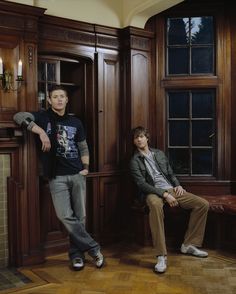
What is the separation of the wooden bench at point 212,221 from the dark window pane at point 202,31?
1742mm

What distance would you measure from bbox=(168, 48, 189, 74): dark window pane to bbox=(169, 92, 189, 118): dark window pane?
258 mm

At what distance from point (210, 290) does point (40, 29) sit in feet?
8.99

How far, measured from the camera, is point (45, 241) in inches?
159

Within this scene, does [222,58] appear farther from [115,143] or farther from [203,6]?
[115,143]

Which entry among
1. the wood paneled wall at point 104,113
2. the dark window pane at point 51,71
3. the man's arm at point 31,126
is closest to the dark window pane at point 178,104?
the wood paneled wall at point 104,113

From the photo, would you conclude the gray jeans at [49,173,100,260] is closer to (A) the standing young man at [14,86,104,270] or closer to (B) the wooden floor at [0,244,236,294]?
(A) the standing young man at [14,86,104,270]

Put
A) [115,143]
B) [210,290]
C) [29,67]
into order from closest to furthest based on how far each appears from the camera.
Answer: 1. [210,290]
2. [29,67]
3. [115,143]

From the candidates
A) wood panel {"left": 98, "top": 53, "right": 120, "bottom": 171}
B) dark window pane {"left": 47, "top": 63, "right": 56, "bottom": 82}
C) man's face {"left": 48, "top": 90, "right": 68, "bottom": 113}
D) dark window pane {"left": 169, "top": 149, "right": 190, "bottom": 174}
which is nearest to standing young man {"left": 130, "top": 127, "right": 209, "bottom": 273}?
wood panel {"left": 98, "top": 53, "right": 120, "bottom": 171}

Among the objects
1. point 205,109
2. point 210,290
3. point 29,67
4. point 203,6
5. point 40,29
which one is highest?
point 203,6

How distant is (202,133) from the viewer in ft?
15.3

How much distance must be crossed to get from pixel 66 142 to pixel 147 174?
92cm

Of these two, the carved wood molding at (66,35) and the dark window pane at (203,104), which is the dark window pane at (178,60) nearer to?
the dark window pane at (203,104)

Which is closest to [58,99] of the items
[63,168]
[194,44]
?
[63,168]

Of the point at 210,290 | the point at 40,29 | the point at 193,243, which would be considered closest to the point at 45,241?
the point at 193,243
